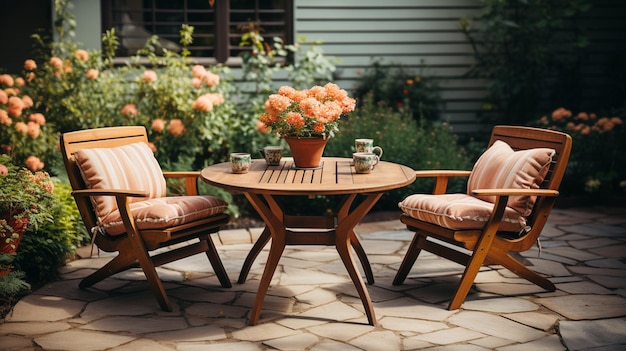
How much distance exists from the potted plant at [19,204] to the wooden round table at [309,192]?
0.96 metres

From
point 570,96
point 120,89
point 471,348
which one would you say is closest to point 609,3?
point 570,96

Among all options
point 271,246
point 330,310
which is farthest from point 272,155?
point 330,310

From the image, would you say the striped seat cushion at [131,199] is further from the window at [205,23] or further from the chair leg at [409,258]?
the window at [205,23]

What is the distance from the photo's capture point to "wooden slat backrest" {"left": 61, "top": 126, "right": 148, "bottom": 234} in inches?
171

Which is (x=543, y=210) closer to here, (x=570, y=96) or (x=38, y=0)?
(x=570, y=96)

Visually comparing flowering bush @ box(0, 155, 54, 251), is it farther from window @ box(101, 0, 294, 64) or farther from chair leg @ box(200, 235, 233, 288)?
window @ box(101, 0, 294, 64)

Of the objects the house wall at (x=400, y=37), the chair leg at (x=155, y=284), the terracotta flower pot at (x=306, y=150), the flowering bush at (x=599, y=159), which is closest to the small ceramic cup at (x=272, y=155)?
the terracotta flower pot at (x=306, y=150)

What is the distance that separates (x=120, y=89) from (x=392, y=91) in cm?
318

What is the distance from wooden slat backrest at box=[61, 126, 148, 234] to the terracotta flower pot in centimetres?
111

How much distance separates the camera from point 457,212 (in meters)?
4.19

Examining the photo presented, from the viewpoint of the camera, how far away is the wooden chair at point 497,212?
4195mm

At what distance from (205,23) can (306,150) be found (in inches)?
180

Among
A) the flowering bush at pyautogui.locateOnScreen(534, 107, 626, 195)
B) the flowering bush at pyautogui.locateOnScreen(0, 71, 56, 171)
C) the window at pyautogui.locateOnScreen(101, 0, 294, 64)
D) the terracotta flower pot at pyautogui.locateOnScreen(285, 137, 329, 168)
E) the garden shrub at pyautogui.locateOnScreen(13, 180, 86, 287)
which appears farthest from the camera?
the window at pyautogui.locateOnScreen(101, 0, 294, 64)

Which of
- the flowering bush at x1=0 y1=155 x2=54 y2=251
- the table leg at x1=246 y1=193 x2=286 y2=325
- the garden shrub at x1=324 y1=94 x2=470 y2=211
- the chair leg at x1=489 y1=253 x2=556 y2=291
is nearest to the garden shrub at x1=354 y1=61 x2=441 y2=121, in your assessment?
the garden shrub at x1=324 y1=94 x2=470 y2=211
